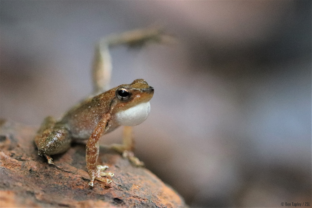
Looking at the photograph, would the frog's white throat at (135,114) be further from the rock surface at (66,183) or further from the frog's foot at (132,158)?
the frog's foot at (132,158)

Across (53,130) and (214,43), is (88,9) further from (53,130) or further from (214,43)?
(53,130)

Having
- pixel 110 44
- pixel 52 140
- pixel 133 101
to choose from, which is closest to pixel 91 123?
pixel 52 140

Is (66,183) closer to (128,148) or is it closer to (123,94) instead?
(123,94)

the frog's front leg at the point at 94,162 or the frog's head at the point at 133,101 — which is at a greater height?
the frog's head at the point at 133,101

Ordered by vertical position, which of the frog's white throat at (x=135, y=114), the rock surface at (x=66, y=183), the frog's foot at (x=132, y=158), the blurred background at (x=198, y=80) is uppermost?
the blurred background at (x=198, y=80)

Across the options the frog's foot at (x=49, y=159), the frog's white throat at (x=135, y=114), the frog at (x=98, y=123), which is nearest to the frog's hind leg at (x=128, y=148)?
the frog at (x=98, y=123)
